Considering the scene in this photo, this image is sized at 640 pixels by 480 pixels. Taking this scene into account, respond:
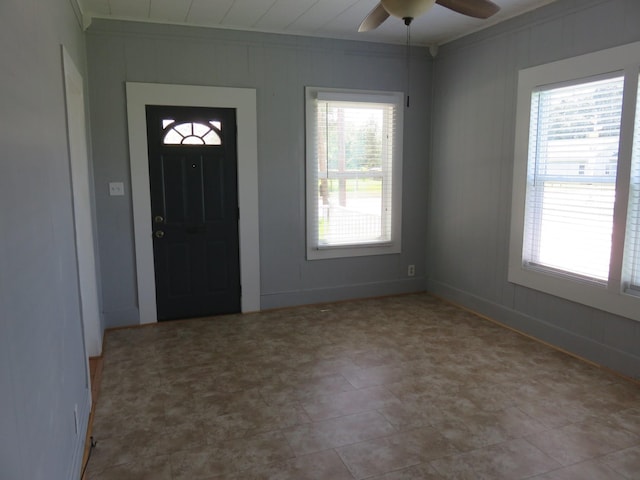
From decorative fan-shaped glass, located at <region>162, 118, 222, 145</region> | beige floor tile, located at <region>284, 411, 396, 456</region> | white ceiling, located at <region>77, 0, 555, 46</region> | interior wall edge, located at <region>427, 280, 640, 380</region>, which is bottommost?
beige floor tile, located at <region>284, 411, 396, 456</region>

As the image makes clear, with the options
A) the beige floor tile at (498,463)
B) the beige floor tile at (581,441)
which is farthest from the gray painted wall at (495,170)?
the beige floor tile at (498,463)

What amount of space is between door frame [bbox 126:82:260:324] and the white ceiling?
1.84 feet

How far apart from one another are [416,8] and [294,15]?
210 cm

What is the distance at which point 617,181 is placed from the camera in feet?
→ 10.7

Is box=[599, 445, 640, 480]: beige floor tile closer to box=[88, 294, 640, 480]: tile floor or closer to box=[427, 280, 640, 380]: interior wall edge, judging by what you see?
box=[88, 294, 640, 480]: tile floor

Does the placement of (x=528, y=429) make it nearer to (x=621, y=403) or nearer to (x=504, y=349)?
(x=621, y=403)

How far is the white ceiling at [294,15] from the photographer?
3.76m

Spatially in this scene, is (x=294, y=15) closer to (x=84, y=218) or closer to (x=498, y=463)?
(x=84, y=218)

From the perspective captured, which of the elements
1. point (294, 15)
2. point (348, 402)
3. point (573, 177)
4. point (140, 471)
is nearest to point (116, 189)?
point (294, 15)

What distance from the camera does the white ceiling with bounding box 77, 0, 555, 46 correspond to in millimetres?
3758

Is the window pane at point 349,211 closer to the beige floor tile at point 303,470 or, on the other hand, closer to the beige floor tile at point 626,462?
the beige floor tile at point 303,470

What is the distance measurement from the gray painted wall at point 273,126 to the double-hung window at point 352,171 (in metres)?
0.11

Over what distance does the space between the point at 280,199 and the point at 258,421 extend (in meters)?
2.49

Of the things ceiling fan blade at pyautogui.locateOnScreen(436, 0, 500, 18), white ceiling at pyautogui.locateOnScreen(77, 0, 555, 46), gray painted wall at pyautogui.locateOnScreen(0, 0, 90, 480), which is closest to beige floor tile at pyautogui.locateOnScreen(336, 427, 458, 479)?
gray painted wall at pyautogui.locateOnScreen(0, 0, 90, 480)
